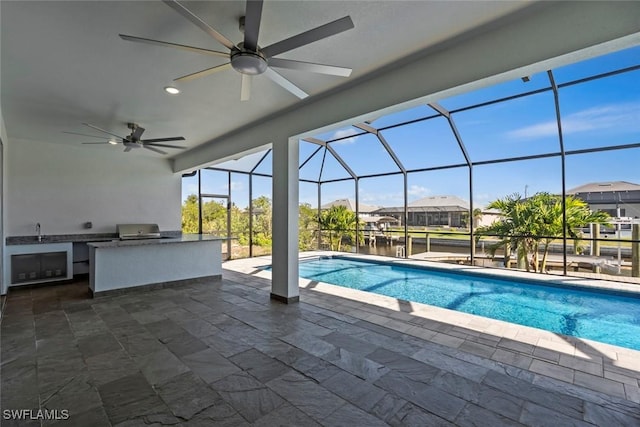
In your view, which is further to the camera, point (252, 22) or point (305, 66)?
point (305, 66)

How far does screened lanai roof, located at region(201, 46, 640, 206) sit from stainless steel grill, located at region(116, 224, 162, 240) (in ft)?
8.12

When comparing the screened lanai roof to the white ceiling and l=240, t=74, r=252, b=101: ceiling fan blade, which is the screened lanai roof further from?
l=240, t=74, r=252, b=101: ceiling fan blade

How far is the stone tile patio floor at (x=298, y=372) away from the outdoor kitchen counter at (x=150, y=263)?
0.98 meters

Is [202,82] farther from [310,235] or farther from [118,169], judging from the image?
[310,235]

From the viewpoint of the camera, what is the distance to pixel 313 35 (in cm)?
203

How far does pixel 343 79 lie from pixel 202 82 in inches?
63.2

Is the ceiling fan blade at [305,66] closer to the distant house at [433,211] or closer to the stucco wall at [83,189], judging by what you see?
the stucco wall at [83,189]

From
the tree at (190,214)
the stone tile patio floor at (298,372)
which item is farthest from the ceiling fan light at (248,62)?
the tree at (190,214)

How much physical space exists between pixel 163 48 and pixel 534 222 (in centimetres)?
725

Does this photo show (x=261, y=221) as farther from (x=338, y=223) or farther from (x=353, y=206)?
(x=353, y=206)

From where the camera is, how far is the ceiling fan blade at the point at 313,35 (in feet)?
6.25

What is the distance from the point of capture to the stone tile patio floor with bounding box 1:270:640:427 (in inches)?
76.5

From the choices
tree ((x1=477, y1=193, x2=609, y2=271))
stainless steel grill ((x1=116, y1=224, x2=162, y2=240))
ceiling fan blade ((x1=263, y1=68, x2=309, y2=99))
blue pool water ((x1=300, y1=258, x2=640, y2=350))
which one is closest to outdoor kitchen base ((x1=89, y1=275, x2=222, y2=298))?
stainless steel grill ((x1=116, y1=224, x2=162, y2=240))

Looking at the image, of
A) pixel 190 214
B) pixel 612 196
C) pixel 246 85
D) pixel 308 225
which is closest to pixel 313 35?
pixel 246 85
